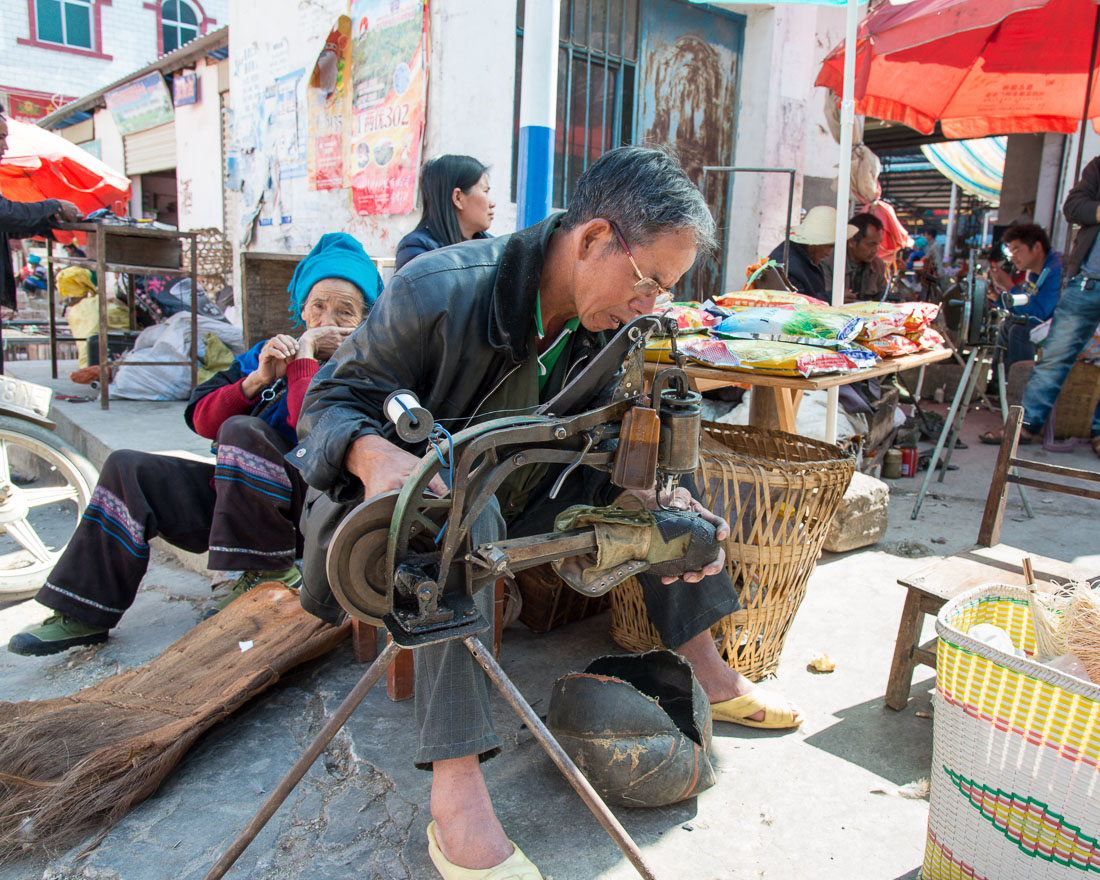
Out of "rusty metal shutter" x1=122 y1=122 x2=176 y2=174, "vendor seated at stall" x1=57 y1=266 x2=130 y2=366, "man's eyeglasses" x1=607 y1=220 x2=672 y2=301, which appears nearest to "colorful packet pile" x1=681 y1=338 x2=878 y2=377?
"man's eyeglasses" x1=607 y1=220 x2=672 y2=301

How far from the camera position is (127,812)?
1.60 m

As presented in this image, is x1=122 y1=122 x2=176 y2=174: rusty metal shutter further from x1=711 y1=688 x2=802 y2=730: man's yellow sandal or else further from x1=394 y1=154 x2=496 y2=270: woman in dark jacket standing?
x1=711 y1=688 x2=802 y2=730: man's yellow sandal

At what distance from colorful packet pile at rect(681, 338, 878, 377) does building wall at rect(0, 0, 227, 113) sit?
16.9m

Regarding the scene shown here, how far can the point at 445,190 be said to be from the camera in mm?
3219

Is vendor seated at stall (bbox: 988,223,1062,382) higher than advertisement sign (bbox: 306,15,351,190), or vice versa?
advertisement sign (bbox: 306,15,351,190)

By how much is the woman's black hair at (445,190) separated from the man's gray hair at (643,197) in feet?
5.57

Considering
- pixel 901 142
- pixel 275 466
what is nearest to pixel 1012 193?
pixel 901 142

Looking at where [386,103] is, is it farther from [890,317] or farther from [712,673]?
[712,673]

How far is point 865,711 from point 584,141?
3.89 m

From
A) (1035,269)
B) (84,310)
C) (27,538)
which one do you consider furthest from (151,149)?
(1035,269)

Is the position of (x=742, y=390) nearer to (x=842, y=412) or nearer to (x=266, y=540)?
(x=842, y=412)

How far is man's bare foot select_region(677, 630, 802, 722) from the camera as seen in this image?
6.43 ft

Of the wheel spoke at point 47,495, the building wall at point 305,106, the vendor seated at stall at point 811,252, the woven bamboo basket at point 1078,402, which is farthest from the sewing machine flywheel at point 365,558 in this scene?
the woven bamboo basket at point 1078,402

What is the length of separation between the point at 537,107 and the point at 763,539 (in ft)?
5.44
